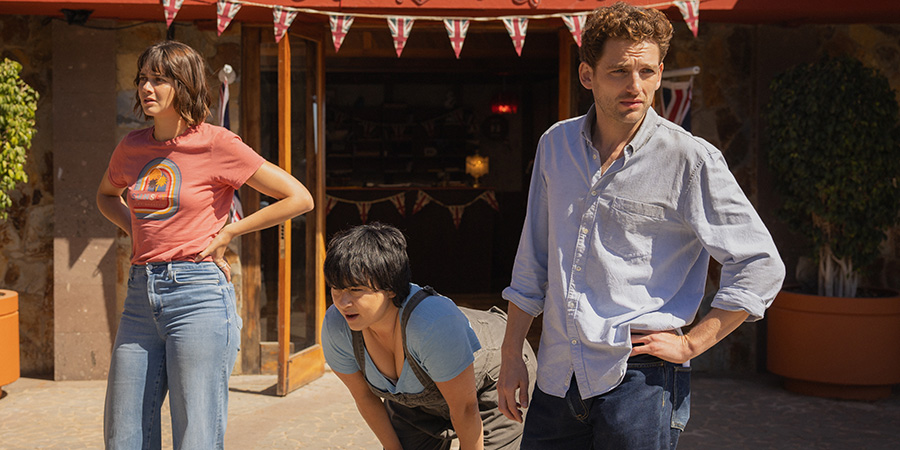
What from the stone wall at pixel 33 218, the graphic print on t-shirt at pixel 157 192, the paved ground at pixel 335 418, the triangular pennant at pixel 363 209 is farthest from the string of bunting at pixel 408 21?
the triangular pennant at pixel 363 209

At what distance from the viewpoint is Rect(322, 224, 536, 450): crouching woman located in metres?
2.31

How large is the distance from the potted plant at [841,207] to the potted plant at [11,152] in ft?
15.4

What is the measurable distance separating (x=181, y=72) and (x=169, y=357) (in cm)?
88

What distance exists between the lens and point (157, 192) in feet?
8.52

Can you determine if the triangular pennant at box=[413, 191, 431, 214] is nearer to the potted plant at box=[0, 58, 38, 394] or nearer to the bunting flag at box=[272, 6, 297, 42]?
the bunting flag at box=[272, 6, 297, 42]

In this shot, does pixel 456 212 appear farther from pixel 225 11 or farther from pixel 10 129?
pixel 10 129

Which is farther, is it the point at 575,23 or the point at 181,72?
the point at 575,23

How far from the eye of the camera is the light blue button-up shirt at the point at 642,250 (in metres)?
1.77

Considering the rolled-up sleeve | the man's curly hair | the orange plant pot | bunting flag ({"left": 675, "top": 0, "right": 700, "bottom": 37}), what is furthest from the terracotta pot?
the orange plant pot

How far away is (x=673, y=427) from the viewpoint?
1.89m

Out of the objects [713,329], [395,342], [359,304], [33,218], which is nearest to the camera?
[713,329]

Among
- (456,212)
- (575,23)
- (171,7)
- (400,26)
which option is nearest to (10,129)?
(171,7)

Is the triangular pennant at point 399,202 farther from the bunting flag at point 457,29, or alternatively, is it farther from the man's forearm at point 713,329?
the man's forearm at point 713,329

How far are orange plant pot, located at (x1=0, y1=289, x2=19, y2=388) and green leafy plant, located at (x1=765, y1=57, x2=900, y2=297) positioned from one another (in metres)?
4.94
